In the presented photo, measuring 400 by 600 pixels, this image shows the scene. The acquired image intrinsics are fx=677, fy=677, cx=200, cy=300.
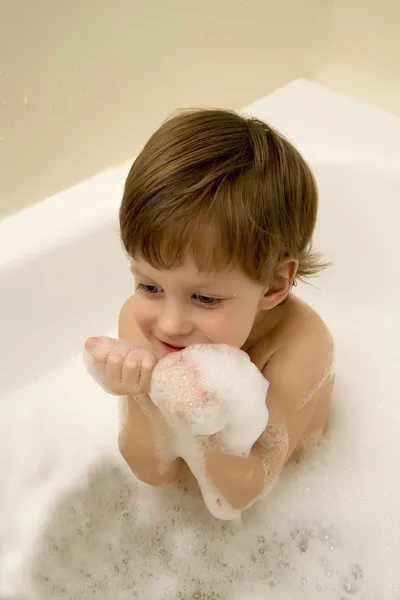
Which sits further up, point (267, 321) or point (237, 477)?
Answer: point (267, 321)

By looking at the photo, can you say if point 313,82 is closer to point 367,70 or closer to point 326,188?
point 367,70

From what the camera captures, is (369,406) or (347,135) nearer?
(369,406)

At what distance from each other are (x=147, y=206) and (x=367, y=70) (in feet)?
3.16

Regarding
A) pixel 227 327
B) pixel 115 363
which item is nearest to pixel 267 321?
pixel 227 327

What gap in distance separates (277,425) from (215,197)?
38 centimetres

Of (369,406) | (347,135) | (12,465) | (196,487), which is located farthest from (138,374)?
(347,135)

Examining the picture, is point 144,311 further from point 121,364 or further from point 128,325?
point 128,325

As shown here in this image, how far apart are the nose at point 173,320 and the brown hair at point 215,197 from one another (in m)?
0.06

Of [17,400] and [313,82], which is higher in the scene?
[313,82]

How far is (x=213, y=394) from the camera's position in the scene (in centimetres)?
85

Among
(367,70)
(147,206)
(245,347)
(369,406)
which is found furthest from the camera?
(367,70)

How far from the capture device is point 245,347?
41.0 inches

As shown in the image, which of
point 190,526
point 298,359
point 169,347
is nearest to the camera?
point 169,347

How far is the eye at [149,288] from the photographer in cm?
84
